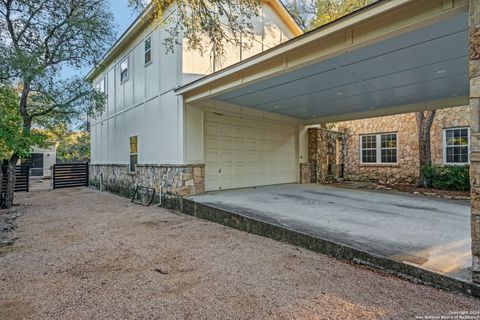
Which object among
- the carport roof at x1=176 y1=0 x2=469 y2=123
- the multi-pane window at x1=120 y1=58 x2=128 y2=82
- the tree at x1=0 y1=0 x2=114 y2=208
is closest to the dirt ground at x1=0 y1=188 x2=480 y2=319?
the carport roof at x1=176 y1=0 x2=469 y2=123

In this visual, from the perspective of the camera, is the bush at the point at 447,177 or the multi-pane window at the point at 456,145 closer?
the bush at the point at 447,177

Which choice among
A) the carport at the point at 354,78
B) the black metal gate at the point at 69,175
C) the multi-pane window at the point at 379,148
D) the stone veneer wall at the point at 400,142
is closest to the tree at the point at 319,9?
the carport at the point at 354,78

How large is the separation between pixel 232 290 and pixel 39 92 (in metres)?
8.91

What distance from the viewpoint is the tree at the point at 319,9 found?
1179cm

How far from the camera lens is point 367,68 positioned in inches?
209

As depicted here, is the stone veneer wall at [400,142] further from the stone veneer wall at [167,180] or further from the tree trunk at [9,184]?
the tree trunk at [9,184]

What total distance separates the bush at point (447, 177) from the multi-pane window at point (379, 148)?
198cm

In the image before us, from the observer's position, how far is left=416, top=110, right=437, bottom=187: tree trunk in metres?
11.2

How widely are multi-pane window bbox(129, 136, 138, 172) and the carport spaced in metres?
3.51

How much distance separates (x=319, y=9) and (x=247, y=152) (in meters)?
8.48

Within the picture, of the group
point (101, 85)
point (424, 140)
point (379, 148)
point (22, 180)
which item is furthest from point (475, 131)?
point (22, 180)

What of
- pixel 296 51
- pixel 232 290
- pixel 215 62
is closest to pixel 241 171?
pixel 215 62

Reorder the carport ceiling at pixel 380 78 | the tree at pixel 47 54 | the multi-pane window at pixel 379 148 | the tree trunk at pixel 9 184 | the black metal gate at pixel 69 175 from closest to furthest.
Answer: the carport ceiling at pixel 380 78 → the tree at pixel 47 54 → the tree trunk at pixel 9 184 → the multi-pane window at pixel 379 148 → the black metal gate at pixel 69 175

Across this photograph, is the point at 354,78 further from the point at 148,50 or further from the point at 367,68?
the point at 148,50
